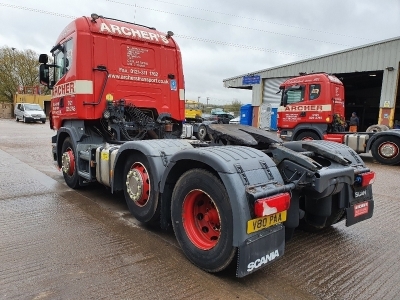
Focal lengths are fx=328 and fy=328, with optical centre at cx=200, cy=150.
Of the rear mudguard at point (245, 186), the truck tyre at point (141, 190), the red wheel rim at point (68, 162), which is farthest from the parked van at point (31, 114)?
the rear mudguard at point (245, 186)

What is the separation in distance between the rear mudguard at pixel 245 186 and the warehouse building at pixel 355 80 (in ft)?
54.8

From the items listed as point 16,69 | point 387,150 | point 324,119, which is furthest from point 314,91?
point 16,69

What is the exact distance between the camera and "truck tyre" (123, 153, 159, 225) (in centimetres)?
361

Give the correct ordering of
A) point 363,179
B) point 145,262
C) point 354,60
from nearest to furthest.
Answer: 1. point 145,262
2. point 363,179
3. point 354,60

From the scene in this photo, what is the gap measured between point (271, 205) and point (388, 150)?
9188mm

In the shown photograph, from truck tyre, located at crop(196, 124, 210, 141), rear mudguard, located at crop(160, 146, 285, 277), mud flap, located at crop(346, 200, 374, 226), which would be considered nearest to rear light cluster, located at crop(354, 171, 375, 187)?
mud flap, located at crop(346, 200, 374, 226)

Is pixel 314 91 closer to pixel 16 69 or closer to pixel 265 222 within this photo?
pixel 265 222

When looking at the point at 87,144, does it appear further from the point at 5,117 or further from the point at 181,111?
the point at 5,117

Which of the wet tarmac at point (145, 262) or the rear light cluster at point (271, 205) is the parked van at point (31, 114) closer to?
the wet tarmac at point (145, 262)

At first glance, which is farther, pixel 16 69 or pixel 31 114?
pixel 16 69

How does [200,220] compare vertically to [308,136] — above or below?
below

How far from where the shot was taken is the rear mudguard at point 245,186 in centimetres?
246

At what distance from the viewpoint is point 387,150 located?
10.0 m

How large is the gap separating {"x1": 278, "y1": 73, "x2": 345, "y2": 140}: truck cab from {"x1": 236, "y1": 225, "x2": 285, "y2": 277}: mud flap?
8720 millimetres
